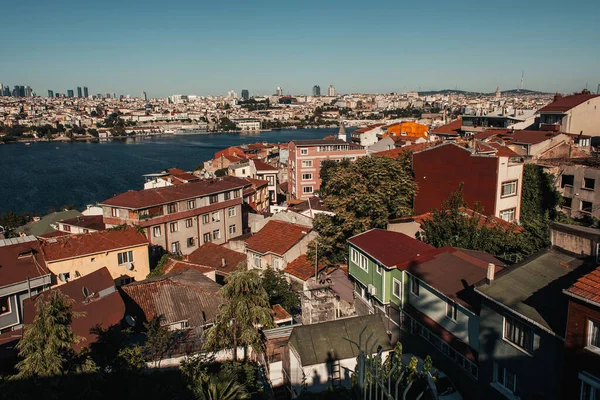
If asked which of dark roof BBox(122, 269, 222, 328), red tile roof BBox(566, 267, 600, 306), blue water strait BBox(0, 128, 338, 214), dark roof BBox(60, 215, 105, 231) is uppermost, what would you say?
red tile roof BBox(566, 267, 600, 306)

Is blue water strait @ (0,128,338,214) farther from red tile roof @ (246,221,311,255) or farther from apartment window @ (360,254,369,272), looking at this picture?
apartment window @ (360,254,369,272)

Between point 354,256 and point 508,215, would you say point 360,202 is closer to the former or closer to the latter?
point 354,256

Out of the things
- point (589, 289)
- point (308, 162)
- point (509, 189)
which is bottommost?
point (308, 162)

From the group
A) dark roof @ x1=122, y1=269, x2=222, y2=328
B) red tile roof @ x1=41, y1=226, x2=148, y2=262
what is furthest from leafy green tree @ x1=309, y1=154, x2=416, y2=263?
red tile roof @ x1=41, y1=226, x2=148, y2=262

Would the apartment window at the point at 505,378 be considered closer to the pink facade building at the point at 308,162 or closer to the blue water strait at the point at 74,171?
the pink facade building at the point at 308,162

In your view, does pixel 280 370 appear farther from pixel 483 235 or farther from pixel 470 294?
pixel 483 235

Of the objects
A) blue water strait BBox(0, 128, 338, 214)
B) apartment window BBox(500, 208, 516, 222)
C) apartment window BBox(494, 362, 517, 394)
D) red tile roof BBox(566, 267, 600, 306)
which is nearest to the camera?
red tile roof BBox(566, 267, 600, 306)

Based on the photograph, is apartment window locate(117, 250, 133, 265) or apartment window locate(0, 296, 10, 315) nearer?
apartment window locate(0, 296, 10, 315)

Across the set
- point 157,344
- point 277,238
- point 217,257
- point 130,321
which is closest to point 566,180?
point 277,238
